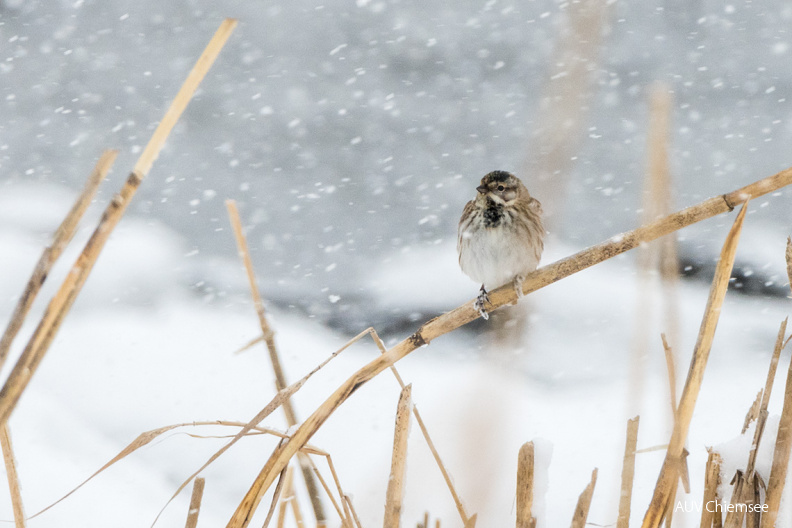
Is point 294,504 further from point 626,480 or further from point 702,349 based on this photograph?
point 702,349

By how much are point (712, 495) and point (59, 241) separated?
3.25 ft

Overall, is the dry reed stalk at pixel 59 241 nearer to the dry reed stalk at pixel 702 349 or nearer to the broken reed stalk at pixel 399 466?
the broken reed stalk at pixel 399 466

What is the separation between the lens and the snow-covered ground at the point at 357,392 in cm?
215

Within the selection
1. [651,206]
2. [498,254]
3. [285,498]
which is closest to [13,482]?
[285,498]

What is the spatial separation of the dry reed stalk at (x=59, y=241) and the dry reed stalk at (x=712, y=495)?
0.95 metres

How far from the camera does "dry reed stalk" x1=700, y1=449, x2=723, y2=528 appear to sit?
1.00 metres

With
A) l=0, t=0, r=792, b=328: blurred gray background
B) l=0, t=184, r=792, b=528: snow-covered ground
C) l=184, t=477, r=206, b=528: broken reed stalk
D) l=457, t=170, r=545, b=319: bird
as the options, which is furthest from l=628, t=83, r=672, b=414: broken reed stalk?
l=0, t=0, r=792, b=328: blurred gray background

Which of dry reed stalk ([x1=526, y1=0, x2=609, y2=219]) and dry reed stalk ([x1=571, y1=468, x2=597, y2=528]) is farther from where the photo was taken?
dry reed stalk ([x1=526, y1=0, x2=609, y2=219])

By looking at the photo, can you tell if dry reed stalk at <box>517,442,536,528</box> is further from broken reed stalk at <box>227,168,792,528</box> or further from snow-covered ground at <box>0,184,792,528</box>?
snow-covered ground at <box>0,184,792,528</box>

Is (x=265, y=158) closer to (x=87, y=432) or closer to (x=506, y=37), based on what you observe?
(x=506, y=37)

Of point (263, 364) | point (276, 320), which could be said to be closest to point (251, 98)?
point (276, 320)

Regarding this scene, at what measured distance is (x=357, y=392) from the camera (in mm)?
3064

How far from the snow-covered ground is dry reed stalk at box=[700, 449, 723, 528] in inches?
22.5

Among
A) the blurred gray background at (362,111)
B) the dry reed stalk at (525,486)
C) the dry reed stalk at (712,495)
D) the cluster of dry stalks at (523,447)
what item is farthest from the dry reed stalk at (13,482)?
the blurred gray background at (362,111)
